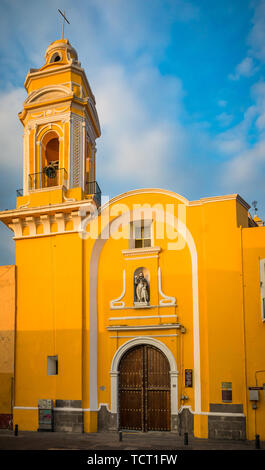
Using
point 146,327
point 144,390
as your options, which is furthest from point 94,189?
point 144,390

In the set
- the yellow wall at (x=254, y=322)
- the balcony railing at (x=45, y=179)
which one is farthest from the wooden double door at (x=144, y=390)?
the balcony railing at (x=45, y=179)

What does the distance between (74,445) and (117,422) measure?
284 cm

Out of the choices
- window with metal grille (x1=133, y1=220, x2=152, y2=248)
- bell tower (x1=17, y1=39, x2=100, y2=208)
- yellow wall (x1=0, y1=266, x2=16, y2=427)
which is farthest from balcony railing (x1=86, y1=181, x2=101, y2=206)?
yellow wall (x1=0, y1=266, x2=16, y2=427)

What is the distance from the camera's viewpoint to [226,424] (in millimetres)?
16656

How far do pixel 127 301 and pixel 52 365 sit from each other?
3947mm

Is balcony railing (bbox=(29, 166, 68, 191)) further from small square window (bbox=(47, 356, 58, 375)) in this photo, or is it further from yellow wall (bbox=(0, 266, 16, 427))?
small square window (bbox=(47, 356, 58, 375))

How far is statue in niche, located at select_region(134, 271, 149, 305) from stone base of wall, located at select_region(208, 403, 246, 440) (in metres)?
4.66

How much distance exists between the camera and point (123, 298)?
19.5 m

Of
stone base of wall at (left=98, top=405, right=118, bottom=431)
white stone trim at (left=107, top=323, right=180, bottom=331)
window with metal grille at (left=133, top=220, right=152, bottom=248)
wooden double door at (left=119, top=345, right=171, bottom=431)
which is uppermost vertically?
window with metal grille at (left=133, top=220, right=152, bottom=248)

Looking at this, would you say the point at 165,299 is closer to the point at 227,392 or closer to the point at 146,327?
the point at 146,327

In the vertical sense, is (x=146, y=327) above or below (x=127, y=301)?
below

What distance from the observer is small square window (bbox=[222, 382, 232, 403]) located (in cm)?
1681

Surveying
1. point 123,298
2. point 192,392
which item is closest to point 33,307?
point 123,298
